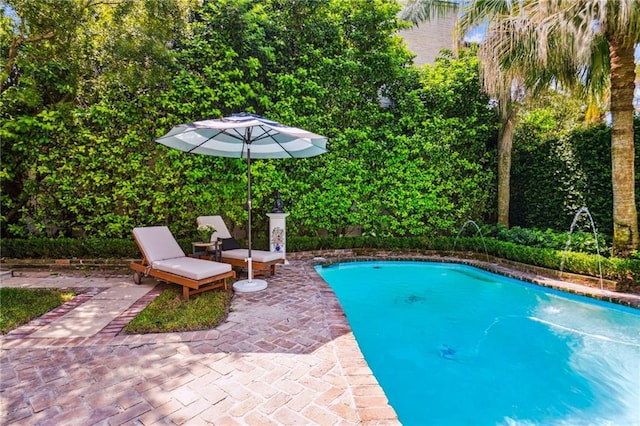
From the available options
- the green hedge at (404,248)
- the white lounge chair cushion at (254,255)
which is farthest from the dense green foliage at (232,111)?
the white lounge chair cushion at (254,255)

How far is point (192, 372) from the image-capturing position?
121 inches

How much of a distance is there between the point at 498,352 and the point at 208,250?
5.80 m

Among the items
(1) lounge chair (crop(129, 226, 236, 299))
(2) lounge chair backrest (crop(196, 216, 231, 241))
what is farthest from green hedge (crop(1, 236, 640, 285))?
(1) lounge chair (crop(129, 226, 236, 299))

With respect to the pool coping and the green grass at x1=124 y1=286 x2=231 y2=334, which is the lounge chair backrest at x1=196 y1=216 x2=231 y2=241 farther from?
the pool coping

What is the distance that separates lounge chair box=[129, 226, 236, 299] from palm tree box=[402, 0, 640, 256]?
7581mm

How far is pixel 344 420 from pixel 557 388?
114 inches

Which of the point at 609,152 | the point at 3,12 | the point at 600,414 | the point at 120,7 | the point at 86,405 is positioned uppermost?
the point at 120,7

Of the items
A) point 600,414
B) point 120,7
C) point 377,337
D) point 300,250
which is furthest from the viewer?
point 300,250

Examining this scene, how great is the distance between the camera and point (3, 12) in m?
5.63

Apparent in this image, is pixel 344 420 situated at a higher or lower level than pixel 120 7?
lower

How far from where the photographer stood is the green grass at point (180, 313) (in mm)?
4078

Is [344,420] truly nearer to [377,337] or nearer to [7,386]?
[377,337]

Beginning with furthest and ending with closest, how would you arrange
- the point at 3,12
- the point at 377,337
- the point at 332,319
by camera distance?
the point at 3,12 < the point at 377,337 < the point at 332,319

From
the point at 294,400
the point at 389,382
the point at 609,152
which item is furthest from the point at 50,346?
the point at 609,152
